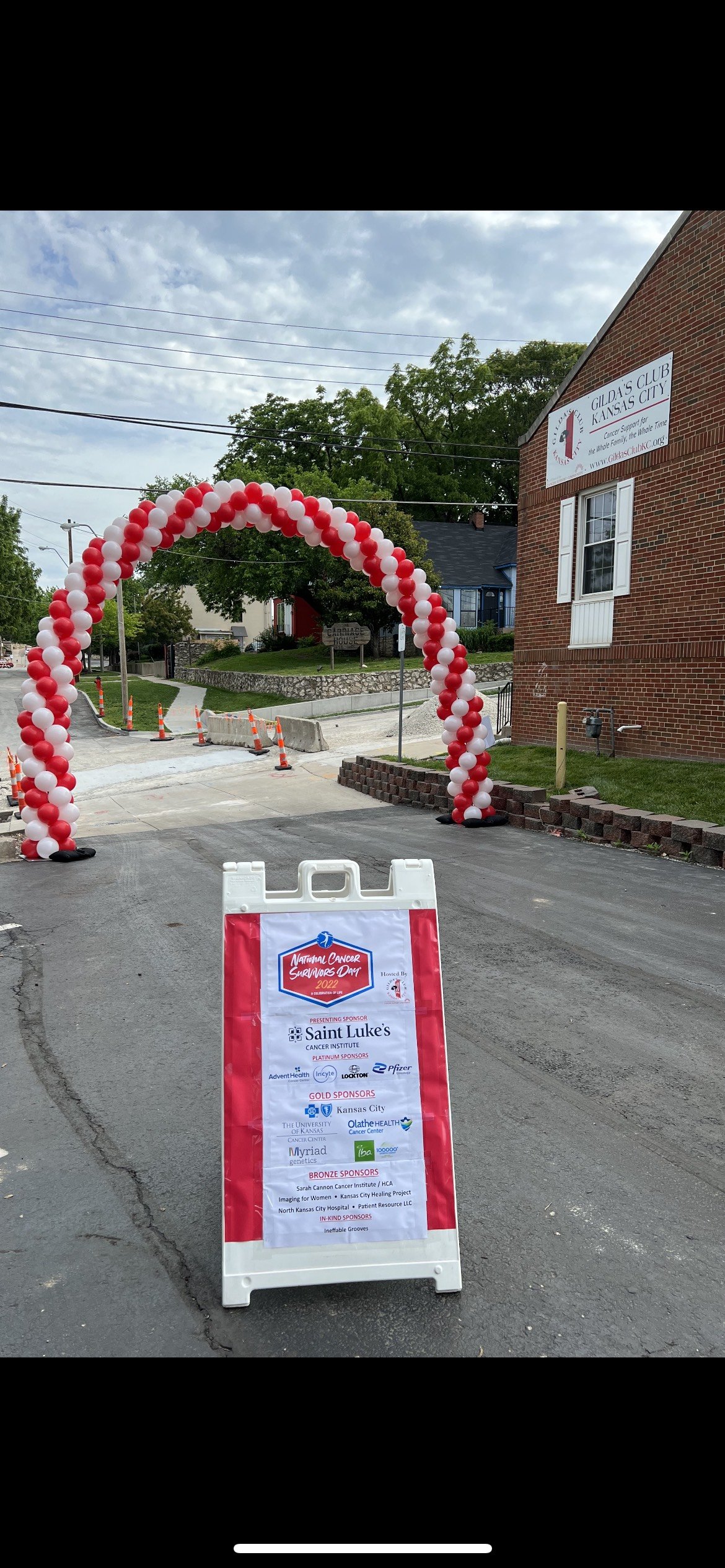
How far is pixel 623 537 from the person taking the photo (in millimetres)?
13273

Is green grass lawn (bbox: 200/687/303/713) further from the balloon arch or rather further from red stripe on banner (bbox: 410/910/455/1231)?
red stripe on banner (bbox: 410/910/455/1231)

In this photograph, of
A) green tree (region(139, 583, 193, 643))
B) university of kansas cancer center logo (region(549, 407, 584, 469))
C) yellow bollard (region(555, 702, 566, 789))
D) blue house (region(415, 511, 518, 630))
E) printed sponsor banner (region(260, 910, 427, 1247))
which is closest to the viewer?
printed sponsor banner (region(260, 910, 427, 1247))

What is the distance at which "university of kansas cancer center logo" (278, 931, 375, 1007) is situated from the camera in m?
2.90

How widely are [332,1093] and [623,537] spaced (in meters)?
12.0

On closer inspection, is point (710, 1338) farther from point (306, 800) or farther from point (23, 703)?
point (306, 800)

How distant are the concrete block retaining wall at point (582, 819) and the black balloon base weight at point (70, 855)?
521cm

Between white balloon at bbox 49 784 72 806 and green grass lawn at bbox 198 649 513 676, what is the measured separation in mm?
21419

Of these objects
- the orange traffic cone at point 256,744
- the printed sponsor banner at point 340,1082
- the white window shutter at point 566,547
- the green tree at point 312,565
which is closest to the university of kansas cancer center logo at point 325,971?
the printed sponsor banner at point 340,1082

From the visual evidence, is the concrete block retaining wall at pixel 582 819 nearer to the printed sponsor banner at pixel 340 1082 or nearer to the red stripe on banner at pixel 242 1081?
the printed sponsor banner at pixel 340 1082

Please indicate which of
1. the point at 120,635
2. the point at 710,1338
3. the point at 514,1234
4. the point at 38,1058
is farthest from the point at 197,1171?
the point at 120,635

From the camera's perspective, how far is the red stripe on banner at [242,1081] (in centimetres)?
280

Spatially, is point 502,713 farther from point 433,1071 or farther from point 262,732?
point 433,1071

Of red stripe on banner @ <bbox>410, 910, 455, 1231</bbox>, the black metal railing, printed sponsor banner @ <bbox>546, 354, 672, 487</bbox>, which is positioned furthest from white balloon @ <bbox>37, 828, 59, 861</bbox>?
the black metal railing

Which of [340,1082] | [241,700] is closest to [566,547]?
[340,1082]
